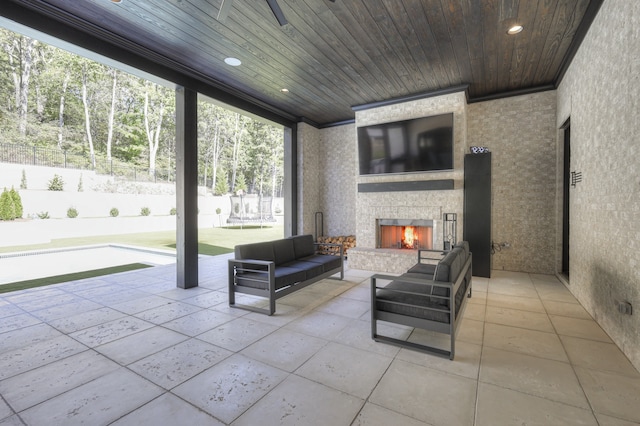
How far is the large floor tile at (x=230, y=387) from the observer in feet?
5.57

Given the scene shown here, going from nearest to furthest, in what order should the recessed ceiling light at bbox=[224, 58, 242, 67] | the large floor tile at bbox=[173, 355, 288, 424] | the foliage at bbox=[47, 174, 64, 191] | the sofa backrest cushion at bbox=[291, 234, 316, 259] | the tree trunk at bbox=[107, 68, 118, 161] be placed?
1. the large floor tile at bbox=[173, 355, 288, 424]
2. the recessed ceiling light at bbox=[224, 58, 242, 67]
3. the sofa backrest cushion at bbox=[291, 234, 316, 259]
4. the foliage at bbox=[47, 174, 64, 191]
5. the tree trunk at bbox=[107, 68, 118, 161]

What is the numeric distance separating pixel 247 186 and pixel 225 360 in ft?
59.3

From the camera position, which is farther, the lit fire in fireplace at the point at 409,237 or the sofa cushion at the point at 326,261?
the lit fire in fireplace at the point at 409,237

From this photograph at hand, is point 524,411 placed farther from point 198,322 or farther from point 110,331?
point 110,331

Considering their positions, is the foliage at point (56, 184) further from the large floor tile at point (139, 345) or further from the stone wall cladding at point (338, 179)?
the large floor tile at point (139, 345)

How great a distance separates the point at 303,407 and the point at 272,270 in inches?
65.4

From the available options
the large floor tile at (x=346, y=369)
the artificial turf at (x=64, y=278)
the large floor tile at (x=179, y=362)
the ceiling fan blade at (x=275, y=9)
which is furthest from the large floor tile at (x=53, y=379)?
the artificial turf at (x=64, y=278)

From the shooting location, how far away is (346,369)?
2109mm

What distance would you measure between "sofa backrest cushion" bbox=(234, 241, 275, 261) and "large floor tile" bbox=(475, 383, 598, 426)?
2684mm

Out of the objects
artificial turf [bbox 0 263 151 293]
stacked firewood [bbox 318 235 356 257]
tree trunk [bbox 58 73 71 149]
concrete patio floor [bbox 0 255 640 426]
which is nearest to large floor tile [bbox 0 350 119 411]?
concrete patio floor [bbox 0 255 640 426]

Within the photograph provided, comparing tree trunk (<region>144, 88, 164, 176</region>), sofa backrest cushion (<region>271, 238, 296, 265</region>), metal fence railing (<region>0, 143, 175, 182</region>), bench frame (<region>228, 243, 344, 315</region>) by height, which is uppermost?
tree trunk (<region>144, 88, 164, 176</region>)

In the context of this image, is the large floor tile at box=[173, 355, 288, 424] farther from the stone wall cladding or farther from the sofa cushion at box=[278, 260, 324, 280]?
the stone wall cladding

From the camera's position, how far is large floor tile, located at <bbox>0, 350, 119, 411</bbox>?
180cm

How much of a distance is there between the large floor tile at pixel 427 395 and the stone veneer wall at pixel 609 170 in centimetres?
143
